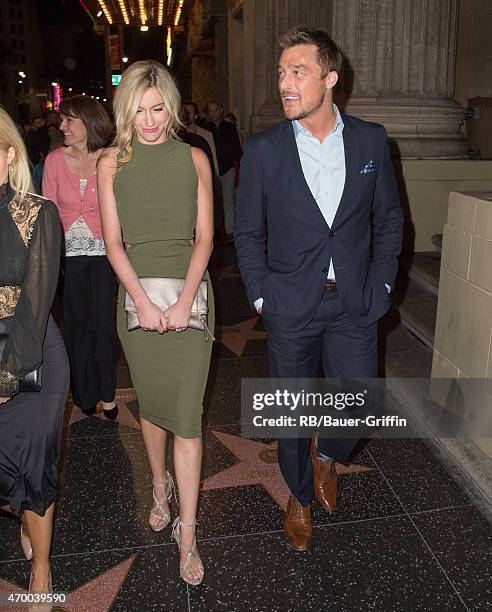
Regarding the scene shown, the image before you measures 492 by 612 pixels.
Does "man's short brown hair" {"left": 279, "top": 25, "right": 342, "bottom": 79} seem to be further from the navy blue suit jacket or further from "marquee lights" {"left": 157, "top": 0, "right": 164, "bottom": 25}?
"marquee lights" {"left": 157, "top": 0, "right": 164, "bottom": 25}

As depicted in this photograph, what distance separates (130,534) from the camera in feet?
11.1

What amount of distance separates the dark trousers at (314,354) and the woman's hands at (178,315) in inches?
20.4

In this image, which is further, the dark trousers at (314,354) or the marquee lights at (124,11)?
the marquee lights at (124,11)

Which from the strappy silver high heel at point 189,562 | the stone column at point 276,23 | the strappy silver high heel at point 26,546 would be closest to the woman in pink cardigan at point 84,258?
the strappy silver high heel at point 26,546

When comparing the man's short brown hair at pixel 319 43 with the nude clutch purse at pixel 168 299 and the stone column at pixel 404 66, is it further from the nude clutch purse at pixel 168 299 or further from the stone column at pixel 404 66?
the stone column at pixel 404 66

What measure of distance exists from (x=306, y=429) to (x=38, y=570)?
1.41 metres

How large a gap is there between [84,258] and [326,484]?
7.23 feet

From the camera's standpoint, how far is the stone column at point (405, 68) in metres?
7.50

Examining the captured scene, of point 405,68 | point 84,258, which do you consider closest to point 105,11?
point 405,68

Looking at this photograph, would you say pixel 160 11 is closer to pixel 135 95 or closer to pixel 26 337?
pixel 135 95

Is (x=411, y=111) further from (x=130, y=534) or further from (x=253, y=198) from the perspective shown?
(x=130, y=534)

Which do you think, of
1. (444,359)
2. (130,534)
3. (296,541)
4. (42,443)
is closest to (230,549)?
(296,541)

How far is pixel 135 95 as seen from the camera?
278 cm

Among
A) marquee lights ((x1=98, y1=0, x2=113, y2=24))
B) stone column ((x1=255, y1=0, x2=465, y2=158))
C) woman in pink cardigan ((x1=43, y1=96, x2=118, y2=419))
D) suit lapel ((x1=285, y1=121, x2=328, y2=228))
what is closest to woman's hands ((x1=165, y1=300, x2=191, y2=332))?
suit lapel ((x1=285, y1=121, x2=328, y2=228))
